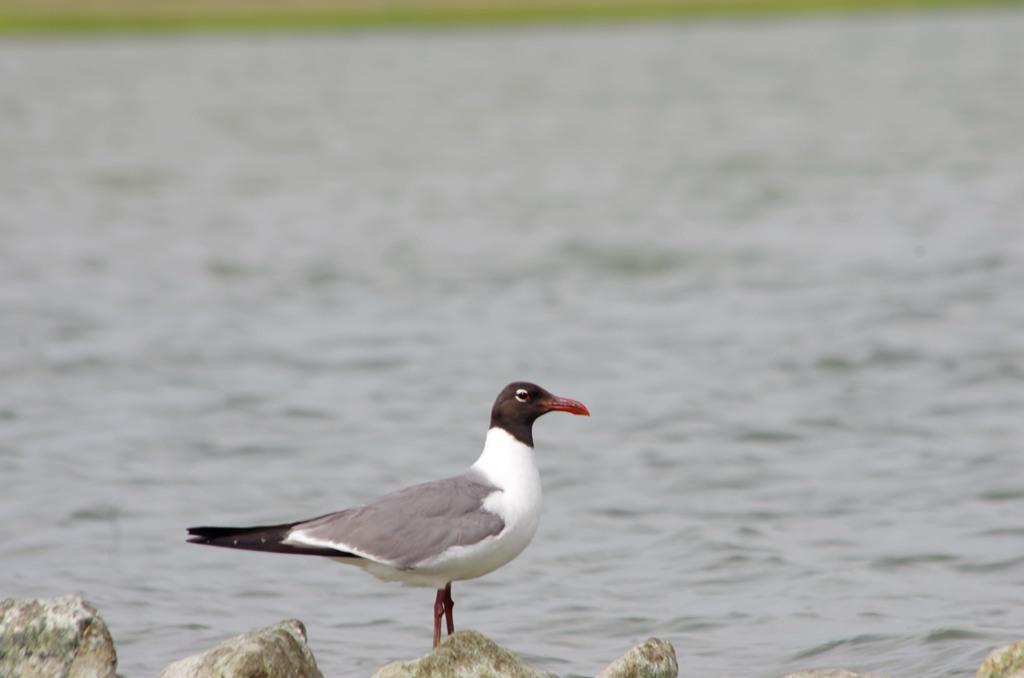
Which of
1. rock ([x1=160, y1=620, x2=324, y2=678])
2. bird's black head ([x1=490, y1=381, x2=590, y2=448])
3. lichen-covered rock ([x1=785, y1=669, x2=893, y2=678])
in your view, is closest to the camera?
A: rock ([x1=160, y1=620, x2=324, y2=678])

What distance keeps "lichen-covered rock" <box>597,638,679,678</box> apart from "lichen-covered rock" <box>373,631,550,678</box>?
39cm

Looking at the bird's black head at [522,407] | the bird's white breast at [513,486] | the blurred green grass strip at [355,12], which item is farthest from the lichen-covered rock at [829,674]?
the blurred green grass strip at [355,12]

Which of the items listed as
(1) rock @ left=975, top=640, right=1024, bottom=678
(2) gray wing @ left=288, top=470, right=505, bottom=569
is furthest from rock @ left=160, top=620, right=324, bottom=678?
(1) rock @ left=975, top=640, right=1024, bottom=678

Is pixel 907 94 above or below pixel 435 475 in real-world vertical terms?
above

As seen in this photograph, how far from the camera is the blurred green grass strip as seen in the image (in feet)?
231

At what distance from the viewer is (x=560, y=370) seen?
16156 millimetres

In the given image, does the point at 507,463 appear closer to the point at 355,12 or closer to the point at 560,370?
the point at 560,370

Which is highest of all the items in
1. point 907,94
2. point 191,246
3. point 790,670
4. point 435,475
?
point 907,94

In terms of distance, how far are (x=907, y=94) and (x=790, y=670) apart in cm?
3711

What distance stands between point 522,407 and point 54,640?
254 centimetres

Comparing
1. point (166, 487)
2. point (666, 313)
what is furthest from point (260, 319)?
point (166, 487)

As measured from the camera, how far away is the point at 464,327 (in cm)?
1823

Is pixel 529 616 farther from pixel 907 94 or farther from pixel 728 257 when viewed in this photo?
pixel 907 94

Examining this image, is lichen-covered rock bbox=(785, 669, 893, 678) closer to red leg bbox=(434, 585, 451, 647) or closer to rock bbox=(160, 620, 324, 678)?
red leg bbox=(434, 585, 451, 647)
